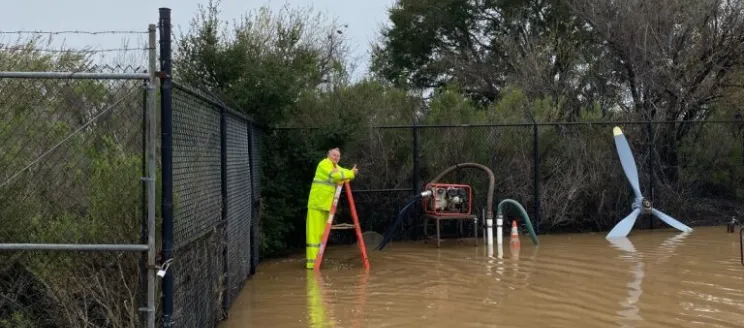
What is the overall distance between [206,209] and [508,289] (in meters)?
3.94

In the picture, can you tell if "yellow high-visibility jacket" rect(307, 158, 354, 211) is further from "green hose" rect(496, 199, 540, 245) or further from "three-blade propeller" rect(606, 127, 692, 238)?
"three-blade propeller" rect(606, 127, 692, 238)

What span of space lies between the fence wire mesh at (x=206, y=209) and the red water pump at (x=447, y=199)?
425 cm

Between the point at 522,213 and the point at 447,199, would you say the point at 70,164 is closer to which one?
the point at 447,199

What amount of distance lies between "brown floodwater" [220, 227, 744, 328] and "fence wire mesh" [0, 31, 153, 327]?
76.7 inches

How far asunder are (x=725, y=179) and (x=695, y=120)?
1.49 meters

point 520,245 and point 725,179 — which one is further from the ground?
point 725,179

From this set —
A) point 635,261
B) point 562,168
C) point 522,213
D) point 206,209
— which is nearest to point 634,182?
point 562,168

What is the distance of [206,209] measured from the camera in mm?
5918

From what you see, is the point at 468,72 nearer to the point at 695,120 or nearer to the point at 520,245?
the point at 695,120

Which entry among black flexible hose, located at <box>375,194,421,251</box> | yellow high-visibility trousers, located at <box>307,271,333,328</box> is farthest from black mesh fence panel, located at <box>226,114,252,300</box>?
black flexible hose, located at <box>375,194,421,251</box>

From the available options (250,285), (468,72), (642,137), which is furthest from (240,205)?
(468,72)

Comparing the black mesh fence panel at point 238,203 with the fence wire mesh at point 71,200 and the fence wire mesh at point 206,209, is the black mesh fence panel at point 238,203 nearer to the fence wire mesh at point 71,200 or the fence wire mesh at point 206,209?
the fence wire mesh at point 206,209

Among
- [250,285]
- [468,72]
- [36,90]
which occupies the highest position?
[468,72]

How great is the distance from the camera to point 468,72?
81.8ft
